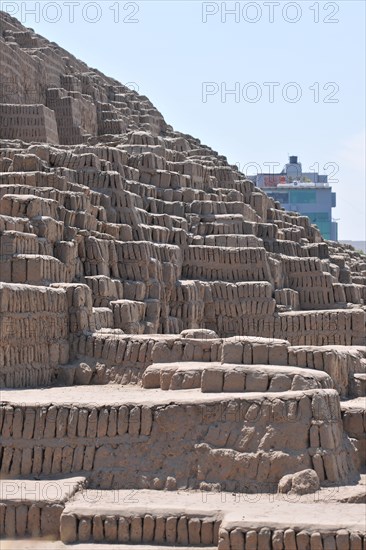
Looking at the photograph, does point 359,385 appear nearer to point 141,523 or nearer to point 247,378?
point 247,378

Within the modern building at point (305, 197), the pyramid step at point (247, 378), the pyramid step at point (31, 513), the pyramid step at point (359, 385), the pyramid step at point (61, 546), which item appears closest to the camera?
the pyramid step at point (61, 546)

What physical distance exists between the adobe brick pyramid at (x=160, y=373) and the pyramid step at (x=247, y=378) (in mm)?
18

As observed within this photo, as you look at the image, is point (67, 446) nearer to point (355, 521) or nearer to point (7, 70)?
point (355, 521)

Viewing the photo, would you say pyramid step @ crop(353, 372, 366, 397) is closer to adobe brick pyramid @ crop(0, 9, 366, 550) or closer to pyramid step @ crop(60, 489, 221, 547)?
adobe brick pyramid @ crop(0, 9, 366, 550)

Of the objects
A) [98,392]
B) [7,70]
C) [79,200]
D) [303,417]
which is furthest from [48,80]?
[303,417]

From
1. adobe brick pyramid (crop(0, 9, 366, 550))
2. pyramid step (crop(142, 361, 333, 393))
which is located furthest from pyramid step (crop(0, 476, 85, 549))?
pyramid step (crop(142, 361, 333, 393))

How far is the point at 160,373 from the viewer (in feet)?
52.6

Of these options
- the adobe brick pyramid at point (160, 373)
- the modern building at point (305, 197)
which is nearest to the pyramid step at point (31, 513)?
the adobe brick pyramid at point (160, 373)

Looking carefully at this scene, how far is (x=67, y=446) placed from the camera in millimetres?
14500

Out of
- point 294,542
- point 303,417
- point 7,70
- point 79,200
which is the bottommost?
point 294,542

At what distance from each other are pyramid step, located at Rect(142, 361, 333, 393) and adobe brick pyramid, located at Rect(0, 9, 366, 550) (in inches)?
0.7

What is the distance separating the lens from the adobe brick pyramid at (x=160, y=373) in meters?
13.1

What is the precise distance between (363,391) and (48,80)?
23.8m

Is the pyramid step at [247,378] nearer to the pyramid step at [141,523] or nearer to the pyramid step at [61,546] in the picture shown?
the pyramid step at [141,523]
